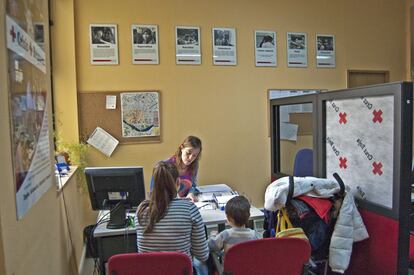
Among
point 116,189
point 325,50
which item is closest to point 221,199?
point 116,189

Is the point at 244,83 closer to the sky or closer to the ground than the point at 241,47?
closer to the ground

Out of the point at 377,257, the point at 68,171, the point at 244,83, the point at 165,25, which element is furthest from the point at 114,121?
the point at 377,257

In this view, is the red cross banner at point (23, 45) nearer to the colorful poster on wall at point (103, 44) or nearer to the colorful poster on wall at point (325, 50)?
the colorful poster on wall at point (103, 44)

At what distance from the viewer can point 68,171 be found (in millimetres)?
2971

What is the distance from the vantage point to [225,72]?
13.3 ft

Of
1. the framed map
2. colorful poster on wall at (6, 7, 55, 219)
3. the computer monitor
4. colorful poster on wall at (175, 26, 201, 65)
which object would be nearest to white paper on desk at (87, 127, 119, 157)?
the framed map

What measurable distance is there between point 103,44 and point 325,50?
8.83 feet

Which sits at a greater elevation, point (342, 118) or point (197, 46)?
point (197, 46)

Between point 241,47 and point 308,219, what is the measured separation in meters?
2.57

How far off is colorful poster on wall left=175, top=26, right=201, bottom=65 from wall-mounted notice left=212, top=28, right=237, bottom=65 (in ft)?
0.66

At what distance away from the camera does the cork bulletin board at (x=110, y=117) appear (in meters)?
3.66

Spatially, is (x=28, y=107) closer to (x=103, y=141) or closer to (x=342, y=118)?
(x=342, y=118)

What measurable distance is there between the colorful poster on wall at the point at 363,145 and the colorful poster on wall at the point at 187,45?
6.42 feet

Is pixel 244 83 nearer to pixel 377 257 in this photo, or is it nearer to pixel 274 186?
pixel 274 186
